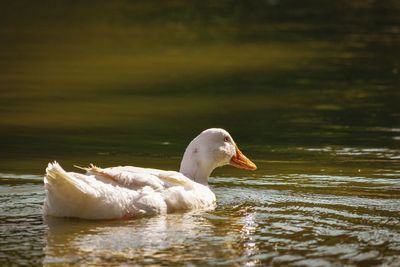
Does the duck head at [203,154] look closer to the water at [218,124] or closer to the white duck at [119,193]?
the white duck at [119,193]

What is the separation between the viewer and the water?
9617mm

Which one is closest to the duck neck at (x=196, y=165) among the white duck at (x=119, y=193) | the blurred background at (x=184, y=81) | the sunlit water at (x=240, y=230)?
the white duck at (x=119, y=193)

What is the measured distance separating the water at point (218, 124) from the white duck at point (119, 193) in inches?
5.4

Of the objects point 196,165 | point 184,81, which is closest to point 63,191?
point 196,165

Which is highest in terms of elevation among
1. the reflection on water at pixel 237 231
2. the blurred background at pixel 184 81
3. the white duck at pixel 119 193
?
the blurred background at pixel 184 81

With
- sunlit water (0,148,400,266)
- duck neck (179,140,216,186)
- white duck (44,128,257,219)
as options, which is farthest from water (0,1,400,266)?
duck neck (179,140,216,186)

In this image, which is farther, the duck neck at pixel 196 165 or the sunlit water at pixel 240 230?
the duck neck at pixel 196 165

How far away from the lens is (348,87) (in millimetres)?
20906

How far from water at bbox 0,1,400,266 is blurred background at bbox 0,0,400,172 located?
41mm

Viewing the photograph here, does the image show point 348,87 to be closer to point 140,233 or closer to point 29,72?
point 29,72

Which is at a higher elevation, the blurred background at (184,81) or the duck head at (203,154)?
the blurred background at (184,81)

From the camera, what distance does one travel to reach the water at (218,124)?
31.6 feet

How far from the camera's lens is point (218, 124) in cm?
1688

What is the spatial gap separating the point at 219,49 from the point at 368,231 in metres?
16.9
